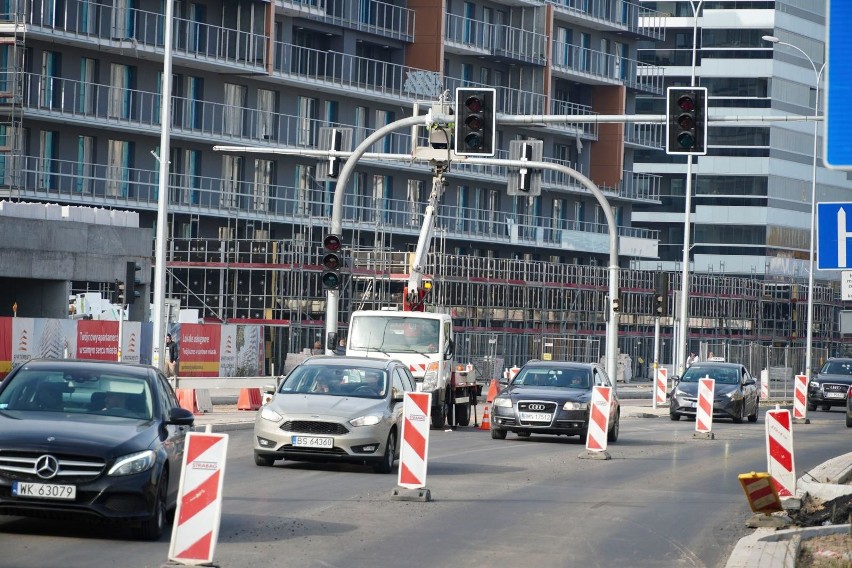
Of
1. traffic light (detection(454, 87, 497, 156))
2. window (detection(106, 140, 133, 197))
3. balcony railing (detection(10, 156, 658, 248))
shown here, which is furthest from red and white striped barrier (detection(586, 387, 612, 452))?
window (detection(106, 140, 133, 197))

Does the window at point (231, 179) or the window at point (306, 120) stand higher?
the window at point (306, 120)

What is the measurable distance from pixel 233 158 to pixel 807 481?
1897 inches

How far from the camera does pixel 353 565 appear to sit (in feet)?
41.6

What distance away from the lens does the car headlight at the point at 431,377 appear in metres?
32.1

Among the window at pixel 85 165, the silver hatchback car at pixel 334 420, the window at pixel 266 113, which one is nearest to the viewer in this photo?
the silver hatchback car at pixel 334 420

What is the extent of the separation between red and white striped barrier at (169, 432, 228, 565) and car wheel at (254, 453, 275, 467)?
982cm

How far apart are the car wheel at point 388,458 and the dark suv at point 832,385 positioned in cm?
3315

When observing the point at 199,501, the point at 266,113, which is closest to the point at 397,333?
the point at 199,501

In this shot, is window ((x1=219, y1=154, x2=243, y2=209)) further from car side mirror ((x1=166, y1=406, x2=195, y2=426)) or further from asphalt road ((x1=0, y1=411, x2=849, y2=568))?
car side mirror ((x1=166, y1=406, x2=195, y2=426))

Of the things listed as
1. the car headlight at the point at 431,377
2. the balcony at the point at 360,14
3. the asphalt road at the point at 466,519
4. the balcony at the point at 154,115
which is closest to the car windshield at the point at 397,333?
the car headlight at the point at 431,377

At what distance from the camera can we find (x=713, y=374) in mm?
41375

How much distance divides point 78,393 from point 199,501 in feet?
10.3

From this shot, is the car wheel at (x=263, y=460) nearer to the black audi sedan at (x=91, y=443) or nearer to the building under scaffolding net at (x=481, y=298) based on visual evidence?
the black audi sedan at (x=91, y=443)

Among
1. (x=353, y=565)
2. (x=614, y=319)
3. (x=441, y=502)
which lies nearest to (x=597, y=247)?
(x=614, y=319)
